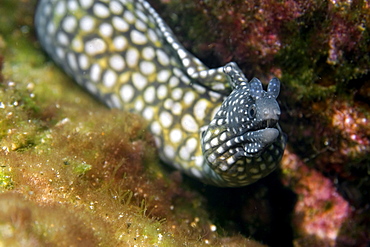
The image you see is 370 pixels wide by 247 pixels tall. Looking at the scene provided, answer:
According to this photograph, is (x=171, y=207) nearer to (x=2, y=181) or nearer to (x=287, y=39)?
(x=2, y=181)

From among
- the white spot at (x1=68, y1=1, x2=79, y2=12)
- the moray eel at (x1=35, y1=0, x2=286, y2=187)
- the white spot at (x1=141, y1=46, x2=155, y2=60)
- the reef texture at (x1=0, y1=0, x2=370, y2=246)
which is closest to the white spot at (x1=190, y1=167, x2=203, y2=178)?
the moray eel at (x1=35, y1=0, x2=286, y2=187)

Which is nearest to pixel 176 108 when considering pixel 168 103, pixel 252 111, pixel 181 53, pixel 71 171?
pixel 168 103

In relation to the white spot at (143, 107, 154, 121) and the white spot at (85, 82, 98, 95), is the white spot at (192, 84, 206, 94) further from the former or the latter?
the white spot at (85, 82, 98, 95)

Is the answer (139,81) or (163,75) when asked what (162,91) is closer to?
(163,75)

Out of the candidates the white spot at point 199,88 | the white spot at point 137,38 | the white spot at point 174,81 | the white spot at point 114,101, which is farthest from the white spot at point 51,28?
the white spot at point 199,88

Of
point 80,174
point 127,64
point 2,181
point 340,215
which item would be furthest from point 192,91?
point 340,215

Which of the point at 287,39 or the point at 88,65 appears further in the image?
the point at 88,65
